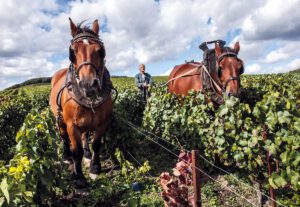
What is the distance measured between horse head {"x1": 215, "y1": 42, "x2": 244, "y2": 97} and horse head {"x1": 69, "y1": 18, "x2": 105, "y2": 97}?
7.21 feet

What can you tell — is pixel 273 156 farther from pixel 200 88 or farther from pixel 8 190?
pixel 200 88

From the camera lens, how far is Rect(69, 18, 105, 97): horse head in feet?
15.6

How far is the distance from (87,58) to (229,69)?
253 cm

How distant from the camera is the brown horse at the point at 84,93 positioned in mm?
→ 4855

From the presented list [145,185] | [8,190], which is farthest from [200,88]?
[8,190]

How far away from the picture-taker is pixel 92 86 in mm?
4707

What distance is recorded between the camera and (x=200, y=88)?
701 cm

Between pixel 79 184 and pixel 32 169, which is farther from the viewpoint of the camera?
pixel 79 184

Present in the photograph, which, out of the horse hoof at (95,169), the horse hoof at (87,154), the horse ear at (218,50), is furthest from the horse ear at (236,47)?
the horse hoof at (87,154)

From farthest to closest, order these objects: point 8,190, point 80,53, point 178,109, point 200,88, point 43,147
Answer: point 200,88 < point 178,109 < point 80,53 < point 43,147 < point 8,190

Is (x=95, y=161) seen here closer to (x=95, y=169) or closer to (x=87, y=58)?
(x=95, y=169)

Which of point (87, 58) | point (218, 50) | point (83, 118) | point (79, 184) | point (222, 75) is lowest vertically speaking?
point (79, 184)

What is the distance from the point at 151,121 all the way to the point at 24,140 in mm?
3489

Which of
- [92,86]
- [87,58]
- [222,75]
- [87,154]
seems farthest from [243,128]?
[87,154]
